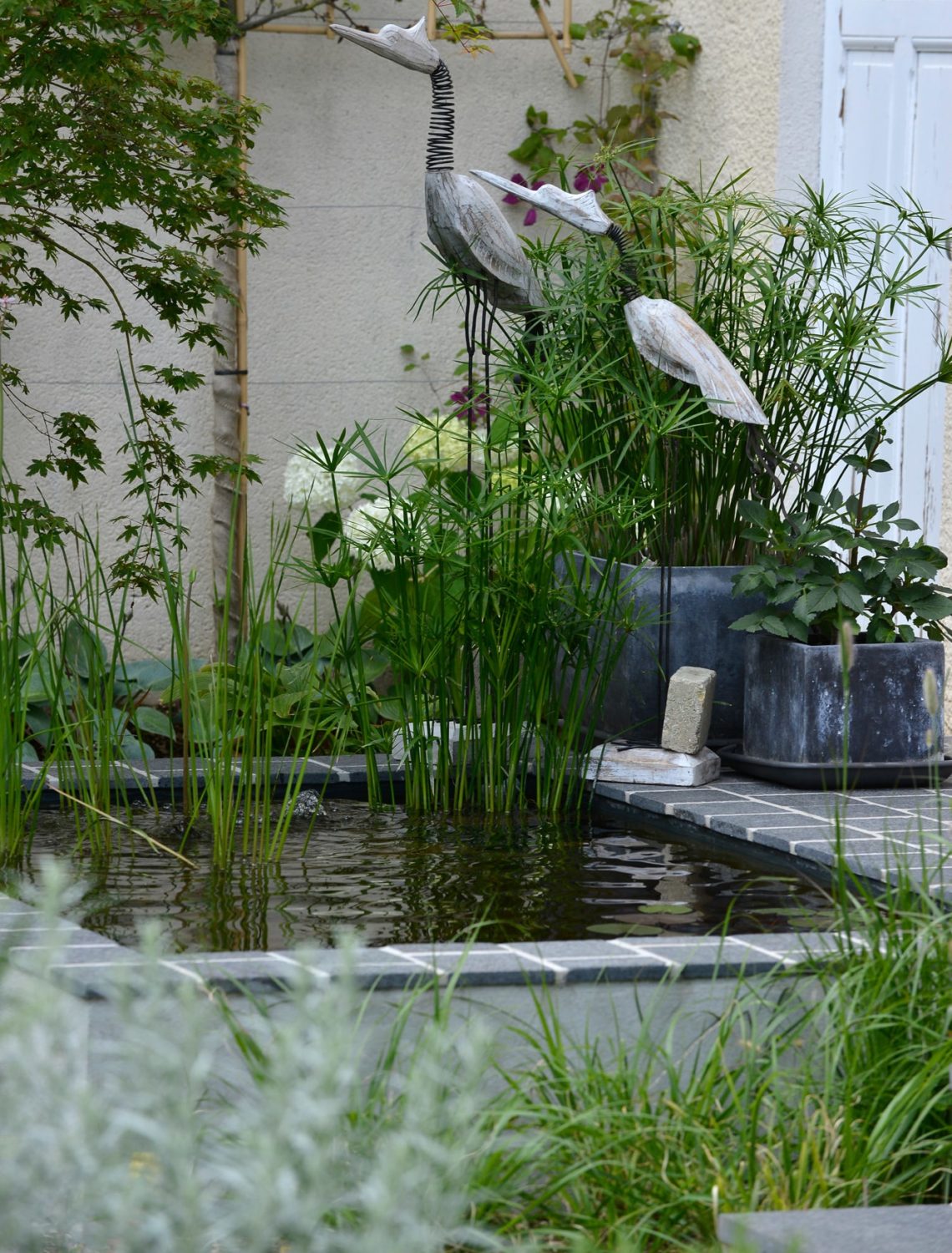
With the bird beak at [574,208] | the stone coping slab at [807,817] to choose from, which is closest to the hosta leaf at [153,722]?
the stone coping slab at [807,817]

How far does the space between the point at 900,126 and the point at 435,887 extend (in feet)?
9.80

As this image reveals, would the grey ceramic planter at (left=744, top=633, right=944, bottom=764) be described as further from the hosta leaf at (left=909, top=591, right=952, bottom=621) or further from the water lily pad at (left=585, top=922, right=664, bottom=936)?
the water lily pad at (left=585, top=922, right=664, bottom=936)

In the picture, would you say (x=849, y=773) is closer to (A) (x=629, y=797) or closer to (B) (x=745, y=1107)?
(A) (x=629, y=797)

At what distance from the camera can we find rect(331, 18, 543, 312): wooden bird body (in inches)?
136

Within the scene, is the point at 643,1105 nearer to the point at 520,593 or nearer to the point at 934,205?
the point at 520,593

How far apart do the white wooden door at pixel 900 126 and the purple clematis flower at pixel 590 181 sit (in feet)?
2.21

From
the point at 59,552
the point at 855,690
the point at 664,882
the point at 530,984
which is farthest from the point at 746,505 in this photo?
the point at 59,552

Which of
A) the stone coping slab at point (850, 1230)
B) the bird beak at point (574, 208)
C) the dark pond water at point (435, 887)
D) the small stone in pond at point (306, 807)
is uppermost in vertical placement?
the bird beak at point (574, 208)

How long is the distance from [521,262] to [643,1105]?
7.40ft

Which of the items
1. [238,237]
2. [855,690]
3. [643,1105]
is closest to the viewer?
[643,1105]

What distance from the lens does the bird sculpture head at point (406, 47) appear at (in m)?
3.35

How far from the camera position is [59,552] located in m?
5.14

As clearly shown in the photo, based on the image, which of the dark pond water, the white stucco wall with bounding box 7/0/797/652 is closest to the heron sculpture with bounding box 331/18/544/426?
the dark pond water

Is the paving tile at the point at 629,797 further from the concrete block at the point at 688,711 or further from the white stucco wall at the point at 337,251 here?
the white stucco wall at the point at 337,251
